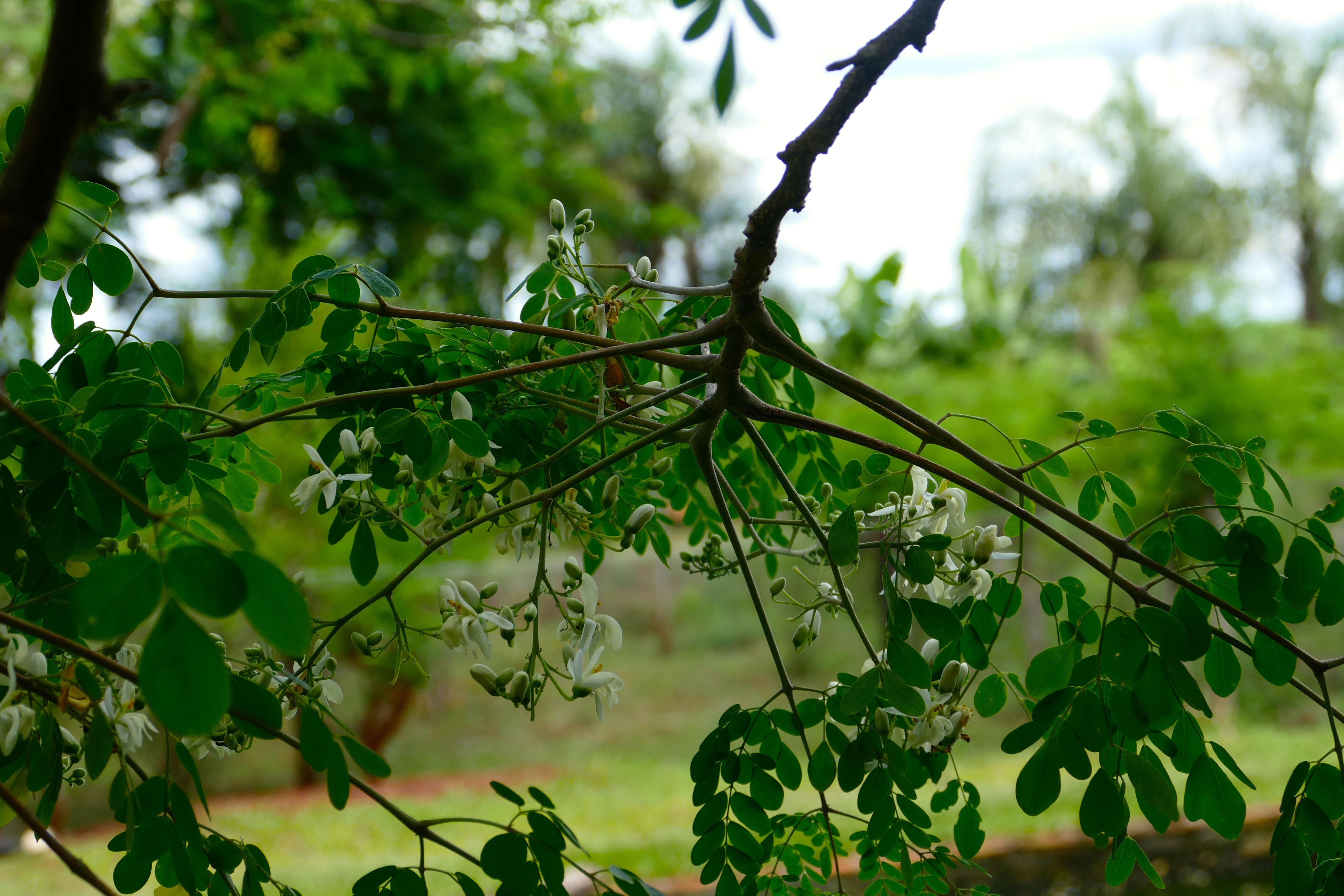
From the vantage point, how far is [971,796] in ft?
2.42

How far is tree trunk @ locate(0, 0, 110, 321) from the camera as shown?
26 centimetres

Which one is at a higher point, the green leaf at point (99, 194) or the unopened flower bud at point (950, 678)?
the green leaf at point (99, 194)

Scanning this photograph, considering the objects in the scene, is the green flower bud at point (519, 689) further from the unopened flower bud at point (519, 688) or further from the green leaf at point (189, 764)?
the green leaf at point (189, 764)

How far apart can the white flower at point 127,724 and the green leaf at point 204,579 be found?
0.39 m

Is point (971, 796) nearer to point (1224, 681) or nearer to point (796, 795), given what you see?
point (1224, 681)

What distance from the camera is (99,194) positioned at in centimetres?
76

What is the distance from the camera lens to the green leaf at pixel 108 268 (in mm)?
778

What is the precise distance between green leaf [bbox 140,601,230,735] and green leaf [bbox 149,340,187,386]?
496mm

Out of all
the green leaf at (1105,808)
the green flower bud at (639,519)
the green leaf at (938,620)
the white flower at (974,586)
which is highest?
the green flower bud at (639,519)

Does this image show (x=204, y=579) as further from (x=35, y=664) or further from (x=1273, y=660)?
(x=1273, y=660)

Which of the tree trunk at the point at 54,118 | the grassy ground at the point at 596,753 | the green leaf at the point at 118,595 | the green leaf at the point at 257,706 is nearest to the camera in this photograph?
the tree trunk at the point at 54,118

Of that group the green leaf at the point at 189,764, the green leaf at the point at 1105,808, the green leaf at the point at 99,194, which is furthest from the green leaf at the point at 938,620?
the green leaf at the point at 99,194

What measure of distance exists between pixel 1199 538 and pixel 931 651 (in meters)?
0.21

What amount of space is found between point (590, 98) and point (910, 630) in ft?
24.6
